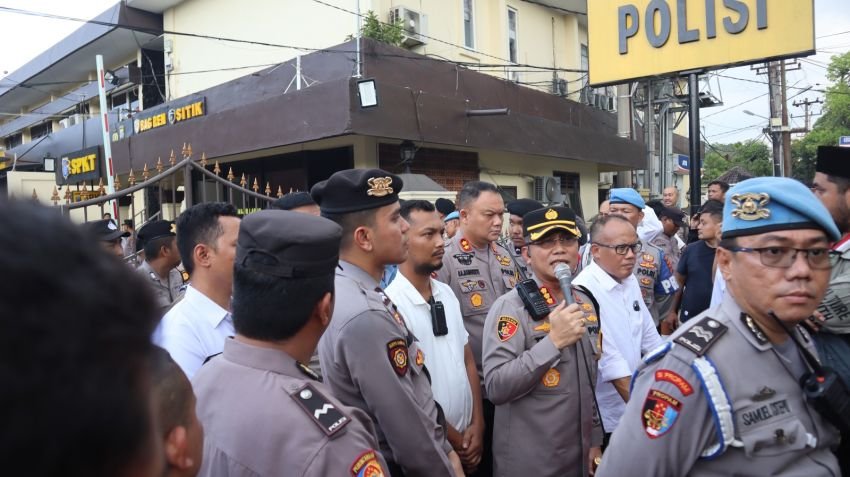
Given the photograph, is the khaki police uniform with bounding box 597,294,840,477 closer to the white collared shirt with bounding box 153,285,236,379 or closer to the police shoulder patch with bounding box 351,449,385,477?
the police shoulder patch with bounding box 351,449,385,477

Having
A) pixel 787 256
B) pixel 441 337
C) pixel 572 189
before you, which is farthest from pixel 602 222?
pixel 572 189

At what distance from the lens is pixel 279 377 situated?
4.90 feet

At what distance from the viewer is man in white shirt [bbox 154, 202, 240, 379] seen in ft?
8.05

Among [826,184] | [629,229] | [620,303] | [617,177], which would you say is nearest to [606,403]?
[620,303]

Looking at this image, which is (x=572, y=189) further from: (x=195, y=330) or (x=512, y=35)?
(x=195, y=330)

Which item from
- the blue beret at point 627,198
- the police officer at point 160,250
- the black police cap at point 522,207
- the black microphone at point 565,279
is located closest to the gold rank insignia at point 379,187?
the black microphone at point 565,279

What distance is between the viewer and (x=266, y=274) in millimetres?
1559

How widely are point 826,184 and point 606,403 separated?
1584 millimetres

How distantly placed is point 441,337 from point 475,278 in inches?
50.0

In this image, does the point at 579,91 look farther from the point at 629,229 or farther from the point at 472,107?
the point at 629,229

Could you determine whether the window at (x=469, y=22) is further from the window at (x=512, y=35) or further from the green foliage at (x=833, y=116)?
the green foliage at (x=833, y=116)

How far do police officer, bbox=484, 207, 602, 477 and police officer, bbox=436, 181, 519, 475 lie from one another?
1268 mm

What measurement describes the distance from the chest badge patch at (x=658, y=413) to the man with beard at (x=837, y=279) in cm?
93

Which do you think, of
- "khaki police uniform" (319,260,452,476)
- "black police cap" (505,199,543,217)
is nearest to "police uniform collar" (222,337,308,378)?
"khaki police uniform" (319,260,452,476)
